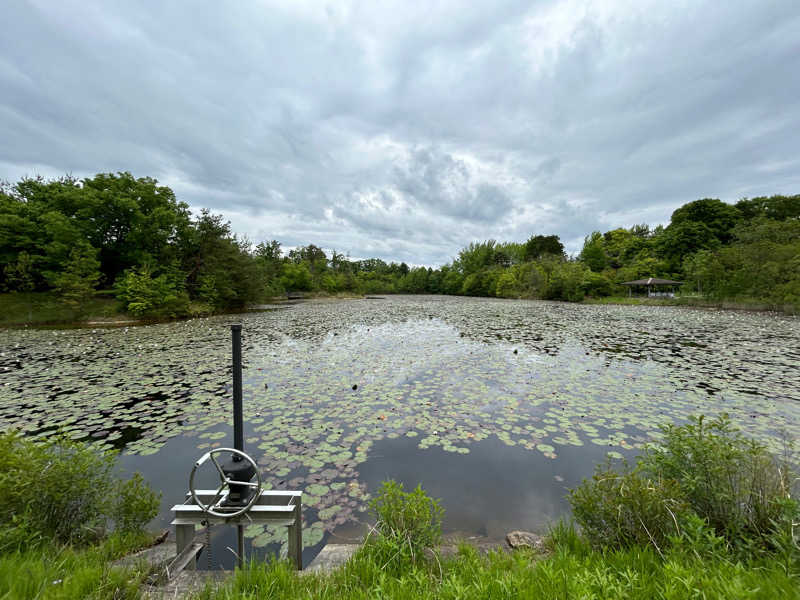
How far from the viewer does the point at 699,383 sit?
6.03 metres

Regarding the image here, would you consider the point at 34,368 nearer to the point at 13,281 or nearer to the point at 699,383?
the point at 699,383

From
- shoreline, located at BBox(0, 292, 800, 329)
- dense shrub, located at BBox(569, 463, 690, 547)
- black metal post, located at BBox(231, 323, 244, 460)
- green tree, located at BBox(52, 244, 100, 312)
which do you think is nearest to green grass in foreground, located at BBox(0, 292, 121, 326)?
shoreline, located at BBox(0, 292, 800, 329)

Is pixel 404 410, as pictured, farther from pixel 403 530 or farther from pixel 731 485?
pixel 731 485

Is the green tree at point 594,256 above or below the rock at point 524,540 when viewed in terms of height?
above

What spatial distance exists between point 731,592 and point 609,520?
0.77 meters

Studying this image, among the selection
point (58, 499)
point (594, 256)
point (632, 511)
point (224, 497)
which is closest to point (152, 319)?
point (58, 499)

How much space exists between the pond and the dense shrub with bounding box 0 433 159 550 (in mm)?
631

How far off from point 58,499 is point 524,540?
3.45 meters

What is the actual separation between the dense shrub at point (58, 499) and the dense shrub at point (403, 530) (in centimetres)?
186

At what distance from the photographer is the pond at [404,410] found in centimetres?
316

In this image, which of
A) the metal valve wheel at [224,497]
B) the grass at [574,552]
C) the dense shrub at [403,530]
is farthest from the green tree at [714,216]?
the metal valve wheel at [224,497]

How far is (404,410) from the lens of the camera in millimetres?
5059

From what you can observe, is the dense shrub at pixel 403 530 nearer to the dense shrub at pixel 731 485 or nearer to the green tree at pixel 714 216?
the dense shrub at pixel 731 485

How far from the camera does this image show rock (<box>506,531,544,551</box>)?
2293mm
